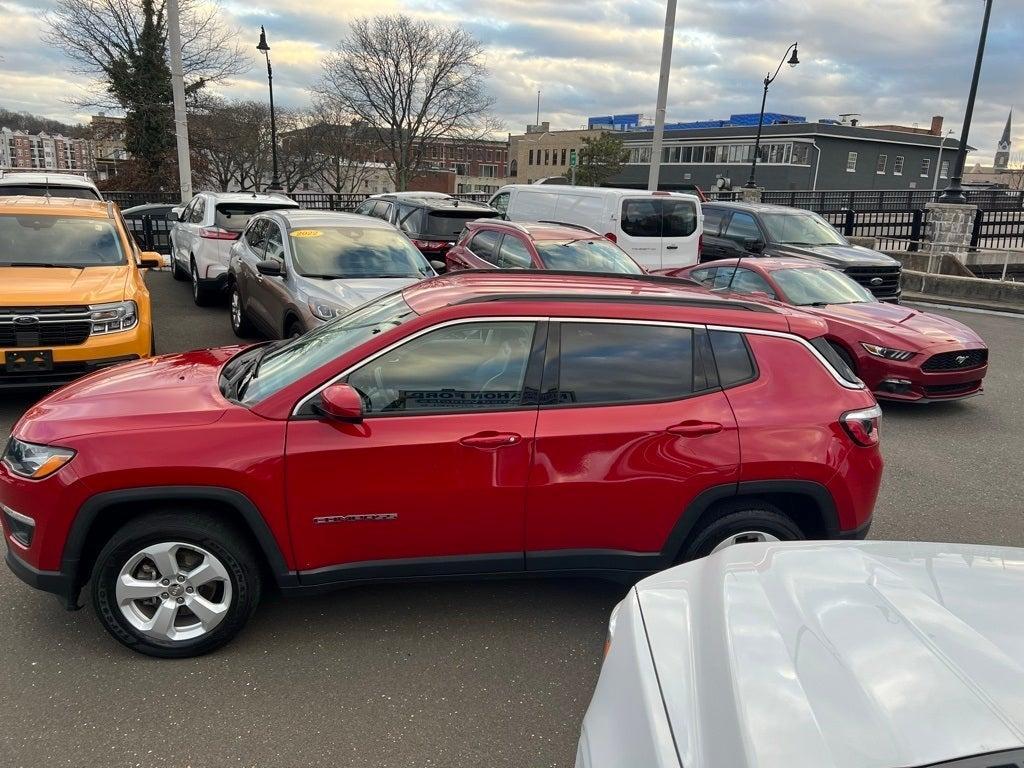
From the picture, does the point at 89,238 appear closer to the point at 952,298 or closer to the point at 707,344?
the point at 707,344

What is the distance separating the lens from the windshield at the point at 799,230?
43.2 ft

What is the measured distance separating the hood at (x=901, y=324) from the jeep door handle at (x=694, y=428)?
15.4 feet

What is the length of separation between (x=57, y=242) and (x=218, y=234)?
393cm


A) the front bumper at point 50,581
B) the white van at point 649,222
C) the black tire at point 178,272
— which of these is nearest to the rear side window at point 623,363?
the front bumper at point 50,581

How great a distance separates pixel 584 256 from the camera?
30.3ft

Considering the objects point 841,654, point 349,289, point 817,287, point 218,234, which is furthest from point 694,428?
point 218,234

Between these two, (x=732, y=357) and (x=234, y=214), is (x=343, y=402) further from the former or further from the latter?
(x=234, y=214)

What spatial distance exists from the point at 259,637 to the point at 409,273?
528 cm

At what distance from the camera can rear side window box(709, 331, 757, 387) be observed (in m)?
3.44

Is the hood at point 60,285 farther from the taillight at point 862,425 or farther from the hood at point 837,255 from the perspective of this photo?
the hood at point 837,255

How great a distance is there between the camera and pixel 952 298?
15328mm

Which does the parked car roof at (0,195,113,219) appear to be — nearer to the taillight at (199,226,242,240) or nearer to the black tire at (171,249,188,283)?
the taillight at (199,226,242,240)

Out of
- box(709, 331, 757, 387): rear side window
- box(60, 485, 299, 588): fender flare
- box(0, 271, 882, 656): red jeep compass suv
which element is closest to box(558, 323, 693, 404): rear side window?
box(0, 271, 882, 656): red jeep compass suv

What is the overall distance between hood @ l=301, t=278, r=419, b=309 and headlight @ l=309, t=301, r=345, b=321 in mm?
54
